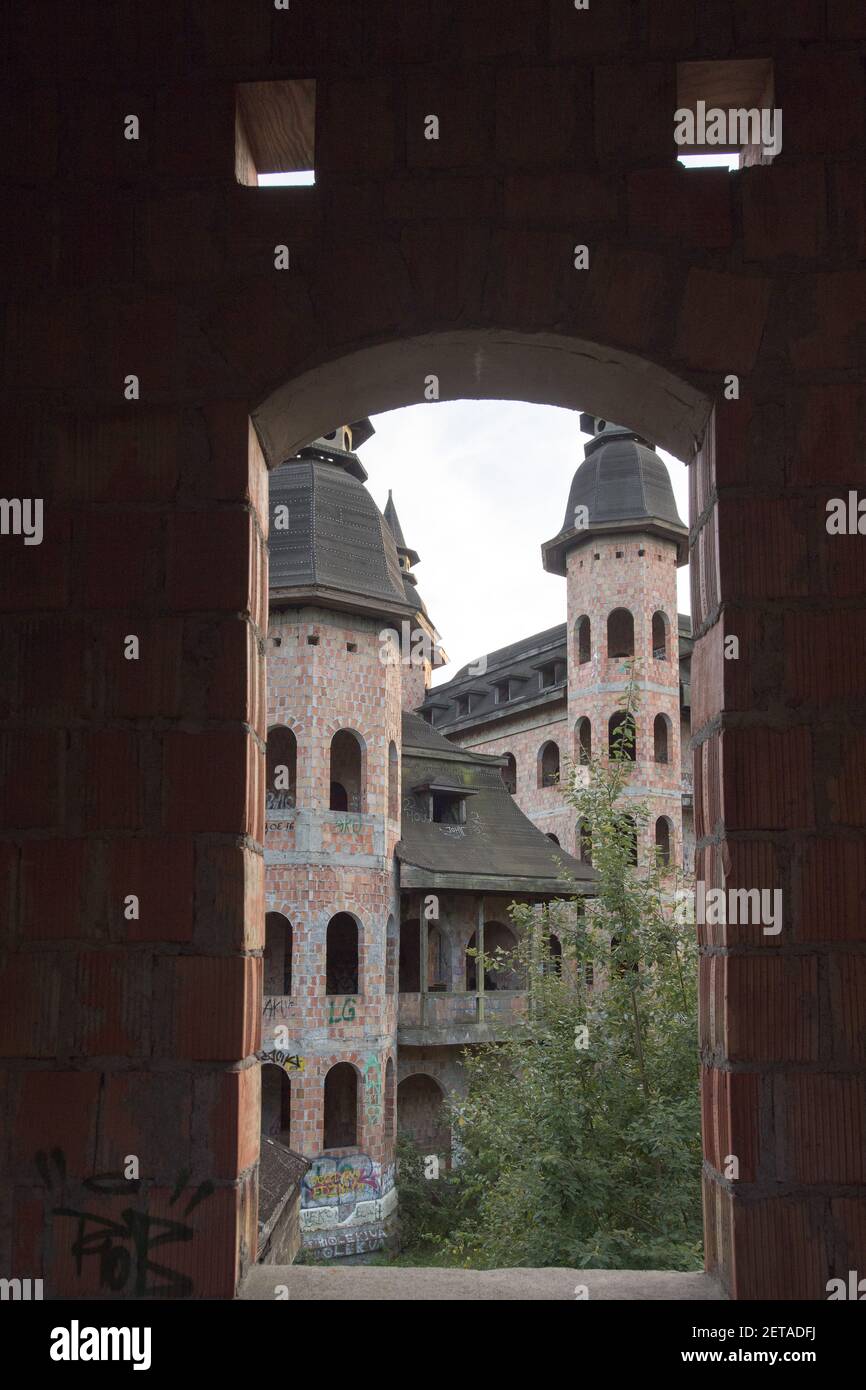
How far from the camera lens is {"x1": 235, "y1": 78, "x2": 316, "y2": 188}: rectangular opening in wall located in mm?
3574

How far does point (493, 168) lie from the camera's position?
347 centimetres

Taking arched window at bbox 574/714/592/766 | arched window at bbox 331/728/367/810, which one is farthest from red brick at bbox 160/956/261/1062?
arched window at bbox 574/714/592/766

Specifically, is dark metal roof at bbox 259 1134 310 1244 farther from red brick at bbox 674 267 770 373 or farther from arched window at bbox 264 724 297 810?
red brick at bbox 674 267 770 373

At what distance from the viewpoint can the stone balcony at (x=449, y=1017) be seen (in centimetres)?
2298

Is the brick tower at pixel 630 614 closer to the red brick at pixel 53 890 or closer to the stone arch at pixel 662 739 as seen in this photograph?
the stone arch at pixel 662 739

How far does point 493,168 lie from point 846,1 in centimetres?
117

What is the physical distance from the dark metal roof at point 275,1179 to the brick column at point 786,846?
8.20 meters

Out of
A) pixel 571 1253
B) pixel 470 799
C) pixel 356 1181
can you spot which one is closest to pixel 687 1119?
pixel 571 1253

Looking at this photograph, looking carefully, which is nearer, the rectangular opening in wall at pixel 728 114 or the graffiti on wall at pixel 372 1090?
the rectangular opening in wall at pixel 728 114

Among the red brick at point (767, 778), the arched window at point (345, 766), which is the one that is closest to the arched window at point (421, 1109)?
the arched window at point (345, 766)

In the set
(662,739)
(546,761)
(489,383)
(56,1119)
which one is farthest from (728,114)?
(546,761)

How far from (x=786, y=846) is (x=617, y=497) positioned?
2665 centimetres

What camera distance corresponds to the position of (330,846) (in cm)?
2125

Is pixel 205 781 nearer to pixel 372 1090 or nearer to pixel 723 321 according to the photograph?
pixel 723 321
